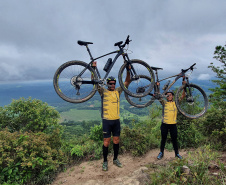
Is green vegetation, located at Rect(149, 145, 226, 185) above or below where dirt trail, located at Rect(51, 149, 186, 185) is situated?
above

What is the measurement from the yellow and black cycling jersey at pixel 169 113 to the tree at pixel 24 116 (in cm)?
1003

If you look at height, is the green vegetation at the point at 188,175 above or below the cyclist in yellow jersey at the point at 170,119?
below

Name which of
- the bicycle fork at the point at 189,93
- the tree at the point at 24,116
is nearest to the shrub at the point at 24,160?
the bicycle fork at the point at 189,93

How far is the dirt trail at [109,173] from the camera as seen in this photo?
13.5 feet

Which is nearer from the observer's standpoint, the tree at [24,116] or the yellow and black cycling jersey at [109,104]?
the yellow and black cycling jersey at [109,104]

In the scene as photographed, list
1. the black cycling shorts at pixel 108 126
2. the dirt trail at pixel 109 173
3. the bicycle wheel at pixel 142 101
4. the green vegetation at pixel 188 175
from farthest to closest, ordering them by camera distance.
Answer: the bicycle wheel at pixel 142 101, the black cycling shorts at pixel 108 126, the dirt trail at pixel 109 173, the green vegetation at pixel 188 175

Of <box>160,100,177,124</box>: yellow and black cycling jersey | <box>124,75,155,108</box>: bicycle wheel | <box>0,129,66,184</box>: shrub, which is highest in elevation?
<box>124,75,155,108</box>: bicycle wheel

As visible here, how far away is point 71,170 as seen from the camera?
5.37 m

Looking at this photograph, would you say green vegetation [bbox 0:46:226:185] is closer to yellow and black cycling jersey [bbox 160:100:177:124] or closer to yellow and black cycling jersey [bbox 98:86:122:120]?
yellow and black cycling jersey [bbox 160:100:177:124]

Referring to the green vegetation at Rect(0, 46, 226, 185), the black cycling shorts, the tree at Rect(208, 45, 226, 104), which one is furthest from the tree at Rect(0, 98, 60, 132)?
the tree at Rect(208, 45, 226, 104)

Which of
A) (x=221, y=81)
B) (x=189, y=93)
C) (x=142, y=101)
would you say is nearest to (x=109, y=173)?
(x=142, y=101)

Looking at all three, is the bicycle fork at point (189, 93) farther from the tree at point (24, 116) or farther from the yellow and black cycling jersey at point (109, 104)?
the tree at point (24, 116)

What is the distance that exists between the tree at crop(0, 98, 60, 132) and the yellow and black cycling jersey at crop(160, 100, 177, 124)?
1003 centimetres

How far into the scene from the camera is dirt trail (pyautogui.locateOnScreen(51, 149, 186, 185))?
4111mm
